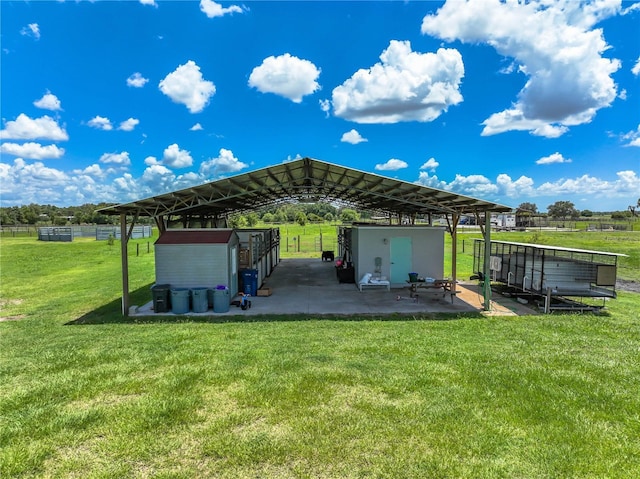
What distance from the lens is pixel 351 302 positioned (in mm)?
10734

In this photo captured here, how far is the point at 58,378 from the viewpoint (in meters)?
4.96

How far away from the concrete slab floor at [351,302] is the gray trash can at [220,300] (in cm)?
17

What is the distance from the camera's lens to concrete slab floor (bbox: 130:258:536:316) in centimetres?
955

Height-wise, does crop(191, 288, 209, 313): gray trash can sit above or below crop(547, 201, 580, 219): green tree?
below

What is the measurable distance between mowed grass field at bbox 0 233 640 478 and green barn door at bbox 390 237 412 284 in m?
5.42

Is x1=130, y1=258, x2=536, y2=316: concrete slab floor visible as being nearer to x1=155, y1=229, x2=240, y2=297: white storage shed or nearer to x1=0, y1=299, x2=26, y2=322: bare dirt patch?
x1=155, y1=229, x2=240, y2=297: white storage shed

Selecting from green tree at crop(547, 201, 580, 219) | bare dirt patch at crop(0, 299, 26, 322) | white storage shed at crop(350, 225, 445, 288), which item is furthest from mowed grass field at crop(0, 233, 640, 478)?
green tree at crop(547, 201, 580, 219)

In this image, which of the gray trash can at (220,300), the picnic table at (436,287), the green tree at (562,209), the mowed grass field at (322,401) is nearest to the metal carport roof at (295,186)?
the picnic table at (436,287)

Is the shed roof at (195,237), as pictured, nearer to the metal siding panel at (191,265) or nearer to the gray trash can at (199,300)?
the metal siding panel at (191,265)

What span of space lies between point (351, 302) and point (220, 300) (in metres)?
3.76

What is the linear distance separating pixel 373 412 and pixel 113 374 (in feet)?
12.0

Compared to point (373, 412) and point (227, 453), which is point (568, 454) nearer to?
point (373, 412)

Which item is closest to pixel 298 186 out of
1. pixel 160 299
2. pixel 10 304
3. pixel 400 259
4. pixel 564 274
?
pixel 400 259

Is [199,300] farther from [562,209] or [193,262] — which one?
[562,209]
